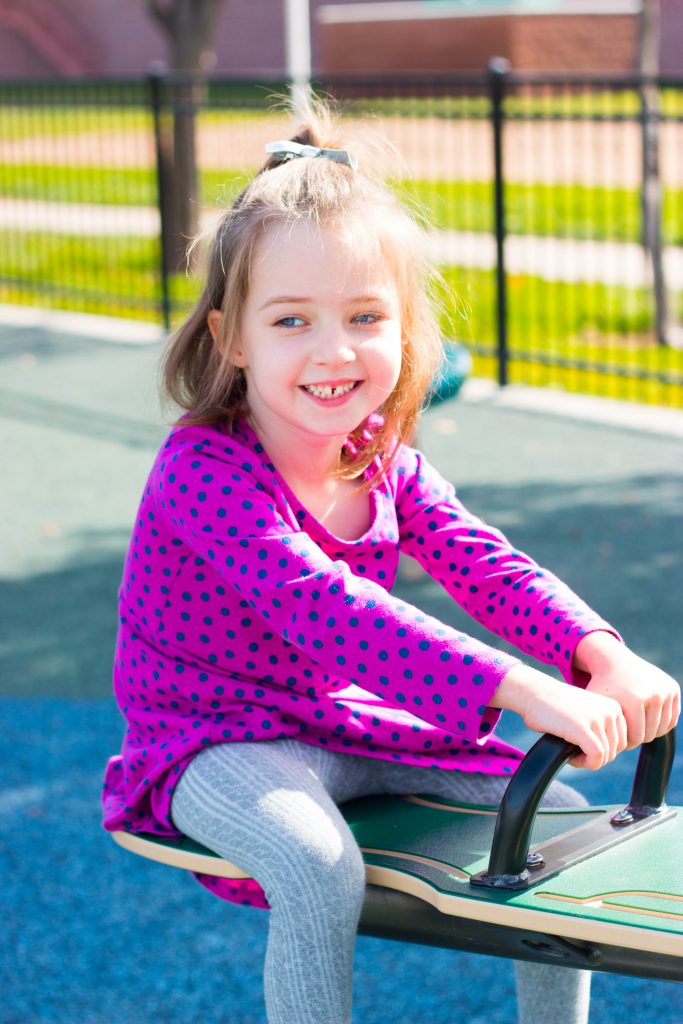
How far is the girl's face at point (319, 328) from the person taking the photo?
202 centimetres

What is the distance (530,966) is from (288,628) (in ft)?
2.23

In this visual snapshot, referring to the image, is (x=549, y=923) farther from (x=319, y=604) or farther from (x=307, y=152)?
(x=307, y=152)

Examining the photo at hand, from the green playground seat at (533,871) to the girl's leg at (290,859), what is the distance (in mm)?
72

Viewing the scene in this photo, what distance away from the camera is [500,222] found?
7781 mm

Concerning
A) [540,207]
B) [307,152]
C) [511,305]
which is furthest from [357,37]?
[307,152]

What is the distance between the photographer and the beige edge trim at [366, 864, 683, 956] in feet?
5.55

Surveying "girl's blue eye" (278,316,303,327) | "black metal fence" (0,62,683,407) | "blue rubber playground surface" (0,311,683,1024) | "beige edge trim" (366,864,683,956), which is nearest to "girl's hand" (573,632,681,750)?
"beige edge trim" (366,864,683,956)

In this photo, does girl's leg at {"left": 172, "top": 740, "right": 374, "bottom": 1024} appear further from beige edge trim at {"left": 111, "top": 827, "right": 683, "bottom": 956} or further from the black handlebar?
the black handlebar

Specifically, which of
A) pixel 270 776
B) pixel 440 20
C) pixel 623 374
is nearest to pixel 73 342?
pixel 623 374

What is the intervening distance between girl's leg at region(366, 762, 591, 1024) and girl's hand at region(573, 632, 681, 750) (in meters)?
0.30

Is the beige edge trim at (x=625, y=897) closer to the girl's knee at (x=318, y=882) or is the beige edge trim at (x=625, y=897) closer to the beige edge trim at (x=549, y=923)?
the beige edge trim at (x=549, y=923)

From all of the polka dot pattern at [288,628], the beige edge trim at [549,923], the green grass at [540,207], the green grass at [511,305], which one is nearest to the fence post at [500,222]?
the green grass at [511,305]

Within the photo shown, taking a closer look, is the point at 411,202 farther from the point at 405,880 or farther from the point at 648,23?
the point at 648,23

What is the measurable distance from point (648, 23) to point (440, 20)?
15059 millimetres
